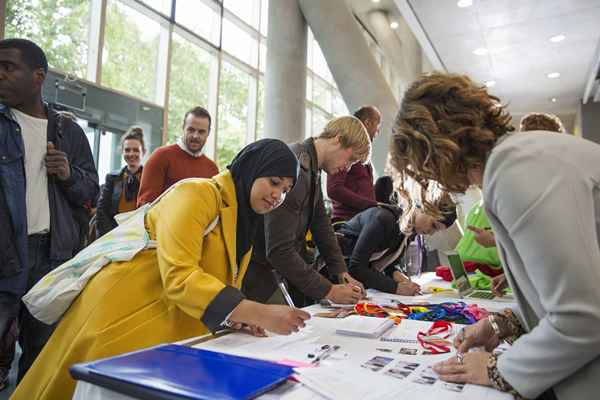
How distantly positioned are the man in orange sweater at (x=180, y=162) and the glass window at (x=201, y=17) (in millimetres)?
3671

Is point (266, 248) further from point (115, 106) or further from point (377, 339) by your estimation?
point (115, 106)

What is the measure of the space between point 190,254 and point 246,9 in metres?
7.14

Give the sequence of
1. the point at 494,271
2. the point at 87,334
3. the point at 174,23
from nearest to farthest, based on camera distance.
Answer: the point at 87,334 → the point at 494,271 → the point at 174,23

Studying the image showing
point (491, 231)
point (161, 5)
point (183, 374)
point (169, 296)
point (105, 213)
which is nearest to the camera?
point (183, 374)

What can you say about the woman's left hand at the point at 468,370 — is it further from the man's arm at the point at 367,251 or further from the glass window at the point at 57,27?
the glass window at the point at 57,27

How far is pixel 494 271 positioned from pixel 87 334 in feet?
6.56

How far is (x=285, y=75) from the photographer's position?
590cm

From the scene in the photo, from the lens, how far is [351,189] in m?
2.89

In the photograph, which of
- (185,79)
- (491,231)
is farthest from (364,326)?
(185,79)

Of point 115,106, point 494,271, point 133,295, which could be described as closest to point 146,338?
point 133,295

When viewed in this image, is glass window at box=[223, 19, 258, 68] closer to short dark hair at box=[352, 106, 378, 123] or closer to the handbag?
short dark hair at box=[352, 106, 378, 123]

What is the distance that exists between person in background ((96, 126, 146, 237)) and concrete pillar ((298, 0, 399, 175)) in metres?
3.30

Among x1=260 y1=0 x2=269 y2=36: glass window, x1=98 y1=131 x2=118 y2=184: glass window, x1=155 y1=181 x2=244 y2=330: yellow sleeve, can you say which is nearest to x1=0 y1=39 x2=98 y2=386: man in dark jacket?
x1=155 y1=181 x2=244 y2=330: yellow sleeve

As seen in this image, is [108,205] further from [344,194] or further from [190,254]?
[190,254]
